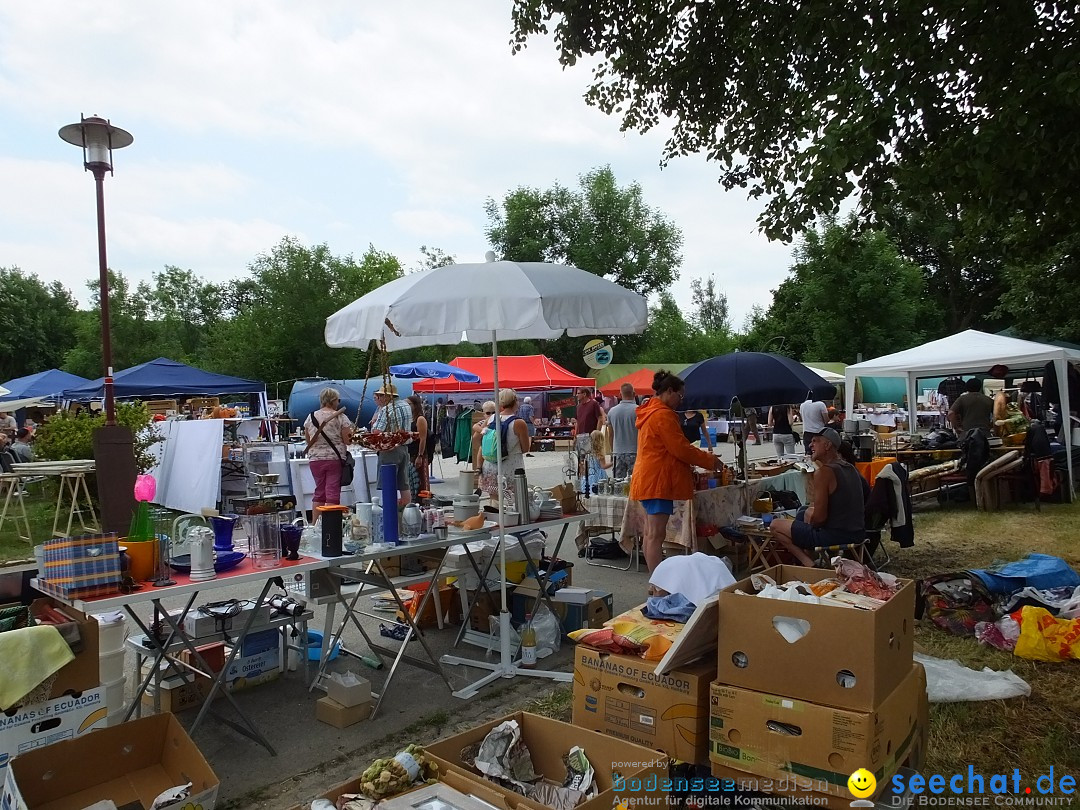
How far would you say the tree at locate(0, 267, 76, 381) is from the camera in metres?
37.5

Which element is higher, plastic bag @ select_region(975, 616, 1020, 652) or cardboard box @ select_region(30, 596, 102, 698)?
cardboard box @ select_region(30, 596, 102, 698)

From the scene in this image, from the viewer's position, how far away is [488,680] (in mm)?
4305

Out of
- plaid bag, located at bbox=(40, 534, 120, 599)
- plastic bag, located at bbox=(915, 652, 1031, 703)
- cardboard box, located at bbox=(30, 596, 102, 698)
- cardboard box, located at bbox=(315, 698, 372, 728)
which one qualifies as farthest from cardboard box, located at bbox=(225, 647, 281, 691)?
plastic bag, located at bbox=(915, 652, 1031, 703)

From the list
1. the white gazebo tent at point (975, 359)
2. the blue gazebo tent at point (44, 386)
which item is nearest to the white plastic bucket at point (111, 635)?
the white gazebo tent at point (975, 359)

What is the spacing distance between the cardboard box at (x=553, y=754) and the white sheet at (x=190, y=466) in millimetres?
8496

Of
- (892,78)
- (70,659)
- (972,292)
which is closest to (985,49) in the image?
(892,78)

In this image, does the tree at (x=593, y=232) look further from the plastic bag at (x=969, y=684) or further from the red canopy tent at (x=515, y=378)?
the plastic bag at (x=969, y=684)

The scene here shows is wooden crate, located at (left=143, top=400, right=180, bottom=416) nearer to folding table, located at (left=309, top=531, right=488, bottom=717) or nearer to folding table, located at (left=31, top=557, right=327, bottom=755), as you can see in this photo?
folding table, located at (left=309, top=531, right=488, bottom=717)

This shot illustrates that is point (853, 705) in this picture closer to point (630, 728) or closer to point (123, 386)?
point (630, 728)

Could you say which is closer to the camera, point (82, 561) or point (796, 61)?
point (82, 561)

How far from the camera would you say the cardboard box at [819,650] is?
2344mm

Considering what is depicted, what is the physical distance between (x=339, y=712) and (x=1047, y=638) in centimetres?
421

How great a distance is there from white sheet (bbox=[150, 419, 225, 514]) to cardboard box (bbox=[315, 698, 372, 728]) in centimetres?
675

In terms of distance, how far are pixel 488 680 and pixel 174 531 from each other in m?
1.96
